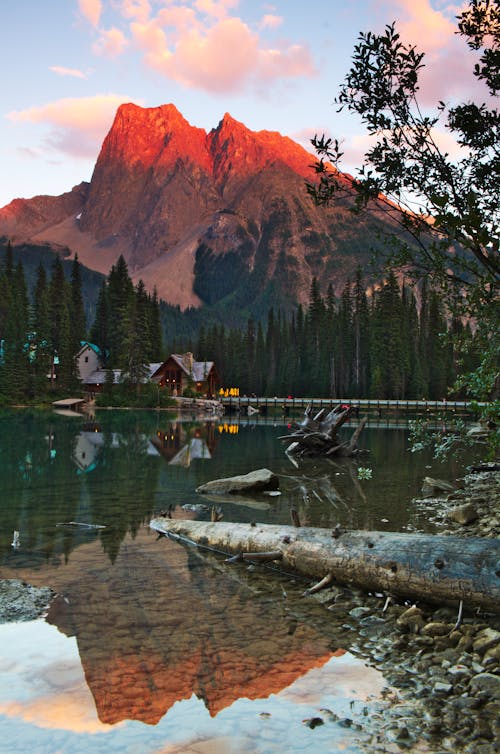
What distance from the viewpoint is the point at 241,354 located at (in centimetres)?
12756

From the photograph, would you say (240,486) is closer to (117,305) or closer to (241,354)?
(117,305)

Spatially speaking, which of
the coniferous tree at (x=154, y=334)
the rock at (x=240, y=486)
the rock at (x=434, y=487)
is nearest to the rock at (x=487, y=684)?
the rock at (x=240, y=486)

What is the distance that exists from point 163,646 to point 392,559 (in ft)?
12.6

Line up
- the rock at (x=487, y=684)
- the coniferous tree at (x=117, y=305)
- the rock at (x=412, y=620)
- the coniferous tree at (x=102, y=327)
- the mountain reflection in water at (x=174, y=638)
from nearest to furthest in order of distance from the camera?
the rock at (x=487, y=684)
the mountain reflection in water at (x=174, y=638)
the rock at (x=412, y=620)
the coniferous tree at (x=117, y=305)
the coniferous tree at (x=102, y=327)

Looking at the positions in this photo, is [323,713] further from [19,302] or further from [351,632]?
[19,302]

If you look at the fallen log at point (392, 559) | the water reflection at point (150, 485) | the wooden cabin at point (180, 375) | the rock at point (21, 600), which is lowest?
the water reflection at point (150, 485)

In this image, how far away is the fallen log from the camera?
8.27 metres

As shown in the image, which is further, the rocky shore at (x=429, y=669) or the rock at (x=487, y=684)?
the rock at (x=487, y=684)

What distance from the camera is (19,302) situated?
281 feet

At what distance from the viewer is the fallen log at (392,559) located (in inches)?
326

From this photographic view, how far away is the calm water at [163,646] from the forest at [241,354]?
210ft

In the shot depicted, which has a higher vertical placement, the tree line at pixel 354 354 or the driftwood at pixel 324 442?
the tree line at pixel 354 354

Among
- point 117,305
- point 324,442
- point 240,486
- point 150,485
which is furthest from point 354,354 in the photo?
point 240,486

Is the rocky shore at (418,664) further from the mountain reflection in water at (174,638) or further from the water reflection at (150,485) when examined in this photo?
the water reflection at (150,485)
